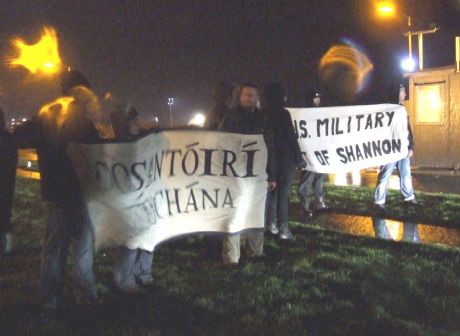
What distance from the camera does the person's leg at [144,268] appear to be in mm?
5230

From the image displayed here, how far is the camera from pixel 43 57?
5977 mm

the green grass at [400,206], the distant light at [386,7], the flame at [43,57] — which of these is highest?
the distant light at [386,7]

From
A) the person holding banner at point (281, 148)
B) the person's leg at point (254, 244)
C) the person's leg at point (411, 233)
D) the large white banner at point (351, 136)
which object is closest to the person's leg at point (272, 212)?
the person holding banner at point (281, 148)

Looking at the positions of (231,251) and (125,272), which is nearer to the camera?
(125,272)

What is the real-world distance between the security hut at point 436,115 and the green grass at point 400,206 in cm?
579

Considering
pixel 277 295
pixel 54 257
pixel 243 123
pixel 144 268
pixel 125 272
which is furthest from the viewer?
pixel 243 123

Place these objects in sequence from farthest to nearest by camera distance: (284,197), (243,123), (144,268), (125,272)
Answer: (284,197), (243,123), (144,268), (125,272)

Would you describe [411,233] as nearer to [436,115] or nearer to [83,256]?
[83,256]

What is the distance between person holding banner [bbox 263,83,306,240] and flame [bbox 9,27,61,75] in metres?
2.30

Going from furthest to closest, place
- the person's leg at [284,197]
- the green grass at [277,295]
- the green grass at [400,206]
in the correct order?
1. the green grass at [400,206]
2. the person's leg at [284,197]
3. the green grass at [277,295]

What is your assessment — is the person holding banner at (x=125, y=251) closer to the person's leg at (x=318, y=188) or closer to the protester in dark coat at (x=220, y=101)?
the protester in dark coat at (x=220, y=101)

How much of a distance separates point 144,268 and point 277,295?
119 cm

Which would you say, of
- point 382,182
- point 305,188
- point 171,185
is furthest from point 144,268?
point 382,182

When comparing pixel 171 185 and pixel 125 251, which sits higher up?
pixel 171 185
